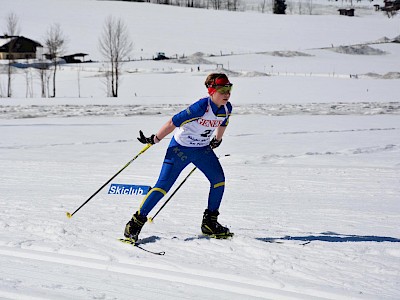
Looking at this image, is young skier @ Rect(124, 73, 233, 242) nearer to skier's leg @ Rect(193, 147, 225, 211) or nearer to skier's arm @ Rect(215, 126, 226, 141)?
skier's leg @ Rect(193, 147, 225, 211)

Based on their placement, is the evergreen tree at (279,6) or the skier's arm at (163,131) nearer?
the skier's arm at (163,131)

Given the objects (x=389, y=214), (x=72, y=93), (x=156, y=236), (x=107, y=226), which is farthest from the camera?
(x=72, y=93)

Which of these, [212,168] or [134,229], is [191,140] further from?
[134,229]

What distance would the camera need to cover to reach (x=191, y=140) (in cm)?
548

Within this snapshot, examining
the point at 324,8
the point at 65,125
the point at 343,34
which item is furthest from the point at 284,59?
the point at 324,8

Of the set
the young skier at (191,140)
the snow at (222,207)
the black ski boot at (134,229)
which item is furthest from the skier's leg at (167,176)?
the snow at (222,207)

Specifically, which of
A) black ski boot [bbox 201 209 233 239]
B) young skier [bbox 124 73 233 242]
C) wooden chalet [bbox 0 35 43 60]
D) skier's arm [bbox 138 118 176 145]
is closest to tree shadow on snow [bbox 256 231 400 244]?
black ski boot [bbox 201 209 233 239]

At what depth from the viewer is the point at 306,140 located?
16875 millimetres

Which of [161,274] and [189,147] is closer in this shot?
[161,274]

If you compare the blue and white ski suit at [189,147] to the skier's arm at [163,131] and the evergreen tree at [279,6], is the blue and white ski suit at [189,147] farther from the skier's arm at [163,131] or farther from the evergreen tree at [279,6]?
the evergreen tree at [279,6]

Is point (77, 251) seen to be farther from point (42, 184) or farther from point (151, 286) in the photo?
point (42, 184)

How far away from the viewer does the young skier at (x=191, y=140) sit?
5.35 m

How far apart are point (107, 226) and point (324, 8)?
157 metres

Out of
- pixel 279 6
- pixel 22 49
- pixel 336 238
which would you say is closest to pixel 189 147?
pixel 336 238
